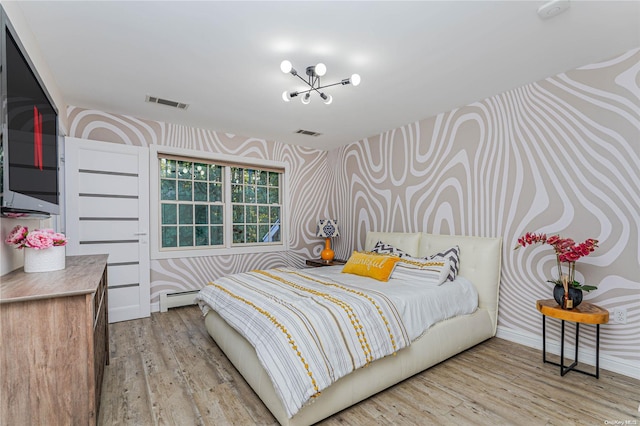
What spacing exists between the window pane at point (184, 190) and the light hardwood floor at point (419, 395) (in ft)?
7.00

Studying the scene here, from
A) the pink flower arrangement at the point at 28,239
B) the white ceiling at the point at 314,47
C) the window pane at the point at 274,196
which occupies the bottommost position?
the pink flower arrangement at the point at 28,239

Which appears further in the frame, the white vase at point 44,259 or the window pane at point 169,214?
the window pane at point 169,214

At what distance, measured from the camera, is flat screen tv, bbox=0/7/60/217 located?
1354mm

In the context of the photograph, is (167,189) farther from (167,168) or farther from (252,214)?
(252,214)

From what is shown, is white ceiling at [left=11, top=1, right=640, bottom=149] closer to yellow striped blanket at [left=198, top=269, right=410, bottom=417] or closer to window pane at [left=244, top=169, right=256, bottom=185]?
window pane at [left=244, top=169, right=256, bottom=185]

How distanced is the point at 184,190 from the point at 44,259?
8.80ft

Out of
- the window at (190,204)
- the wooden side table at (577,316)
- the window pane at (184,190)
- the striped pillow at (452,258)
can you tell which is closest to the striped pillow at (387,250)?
the striped pillow at (452,258)

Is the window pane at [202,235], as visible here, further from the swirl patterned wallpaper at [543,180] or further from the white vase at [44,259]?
the swirl patterned wallpaper at [543,180]

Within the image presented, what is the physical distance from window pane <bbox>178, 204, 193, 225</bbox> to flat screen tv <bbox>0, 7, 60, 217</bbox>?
7.22 ft

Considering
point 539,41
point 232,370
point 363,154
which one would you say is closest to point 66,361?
point 232,370

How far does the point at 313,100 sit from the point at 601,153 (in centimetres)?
266

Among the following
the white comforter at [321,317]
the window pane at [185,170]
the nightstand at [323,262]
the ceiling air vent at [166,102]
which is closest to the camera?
the white comforter at [321,317]

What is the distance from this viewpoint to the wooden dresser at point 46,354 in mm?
1230

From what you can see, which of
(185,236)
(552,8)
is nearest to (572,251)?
(552,8)
